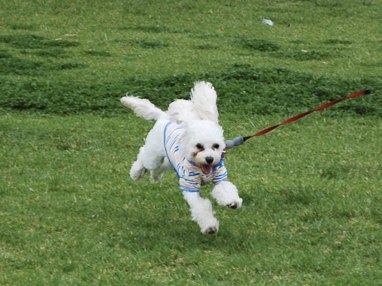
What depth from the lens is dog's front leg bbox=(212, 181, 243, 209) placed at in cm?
590

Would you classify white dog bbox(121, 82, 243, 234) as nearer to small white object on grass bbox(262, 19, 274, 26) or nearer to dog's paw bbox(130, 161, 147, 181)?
dog's paw bbox(130, 161, 147, 181)

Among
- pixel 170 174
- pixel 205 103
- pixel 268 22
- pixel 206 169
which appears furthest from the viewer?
pixel 268 22

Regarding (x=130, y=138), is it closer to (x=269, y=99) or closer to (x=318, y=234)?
(x=269, y=99)

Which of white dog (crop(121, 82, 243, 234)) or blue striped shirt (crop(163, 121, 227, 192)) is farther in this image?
blue striped shirt (crop(163, 121, 227, 192))

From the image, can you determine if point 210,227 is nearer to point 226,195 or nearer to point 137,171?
point 226,195

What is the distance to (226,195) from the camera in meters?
5.94

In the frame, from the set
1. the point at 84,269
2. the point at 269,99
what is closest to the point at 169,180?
the point at 84,269

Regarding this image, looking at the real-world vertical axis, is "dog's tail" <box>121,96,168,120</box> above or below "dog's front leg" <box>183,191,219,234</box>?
below

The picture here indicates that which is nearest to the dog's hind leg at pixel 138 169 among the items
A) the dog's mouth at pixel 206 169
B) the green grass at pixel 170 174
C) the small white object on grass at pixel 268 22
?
the green grass at pixel 170 174

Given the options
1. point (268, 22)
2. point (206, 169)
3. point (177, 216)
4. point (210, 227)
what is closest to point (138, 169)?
point (177, 216)

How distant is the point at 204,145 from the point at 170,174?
87.3 inches

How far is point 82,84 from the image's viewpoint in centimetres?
1172

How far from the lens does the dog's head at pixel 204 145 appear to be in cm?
587

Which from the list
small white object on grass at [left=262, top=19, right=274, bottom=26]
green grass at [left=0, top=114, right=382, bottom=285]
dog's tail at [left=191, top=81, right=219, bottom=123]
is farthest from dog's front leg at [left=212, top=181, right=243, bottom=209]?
small white object on grass at [left=262, top=19, right=274, bottom=26]
